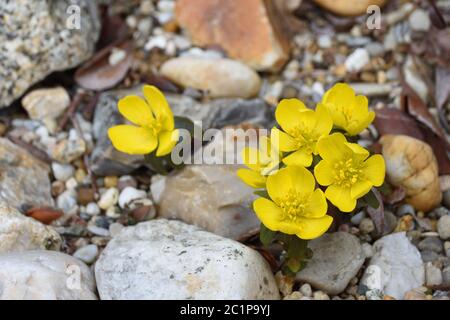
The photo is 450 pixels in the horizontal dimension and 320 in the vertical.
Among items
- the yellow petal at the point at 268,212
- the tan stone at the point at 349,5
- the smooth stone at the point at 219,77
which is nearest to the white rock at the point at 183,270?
the yellow petal at the point at 268,212

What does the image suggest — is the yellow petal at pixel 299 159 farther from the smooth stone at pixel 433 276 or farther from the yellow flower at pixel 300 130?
the smooth stone at pixel 433 276

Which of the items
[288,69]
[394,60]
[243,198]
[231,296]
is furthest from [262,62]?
[231,296]

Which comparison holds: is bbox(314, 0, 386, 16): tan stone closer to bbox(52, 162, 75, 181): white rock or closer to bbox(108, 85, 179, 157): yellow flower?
bbox(108, 85, 179, 157): yellow flower

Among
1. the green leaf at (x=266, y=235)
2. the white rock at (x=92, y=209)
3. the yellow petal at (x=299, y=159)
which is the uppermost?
the yellow petal at (x=299, y=159)

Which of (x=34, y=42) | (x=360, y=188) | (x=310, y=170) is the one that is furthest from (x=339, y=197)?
(x=34, y=42)

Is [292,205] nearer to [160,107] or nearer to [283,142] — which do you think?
[283,142]

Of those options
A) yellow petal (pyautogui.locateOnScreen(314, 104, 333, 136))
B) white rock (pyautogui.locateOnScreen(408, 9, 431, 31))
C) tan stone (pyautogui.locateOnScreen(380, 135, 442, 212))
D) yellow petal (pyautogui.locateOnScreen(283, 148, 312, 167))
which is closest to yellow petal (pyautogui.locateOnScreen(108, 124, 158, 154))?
yellow petal (pyautogui.locateOnScreen(283, 148, 312, 167))
